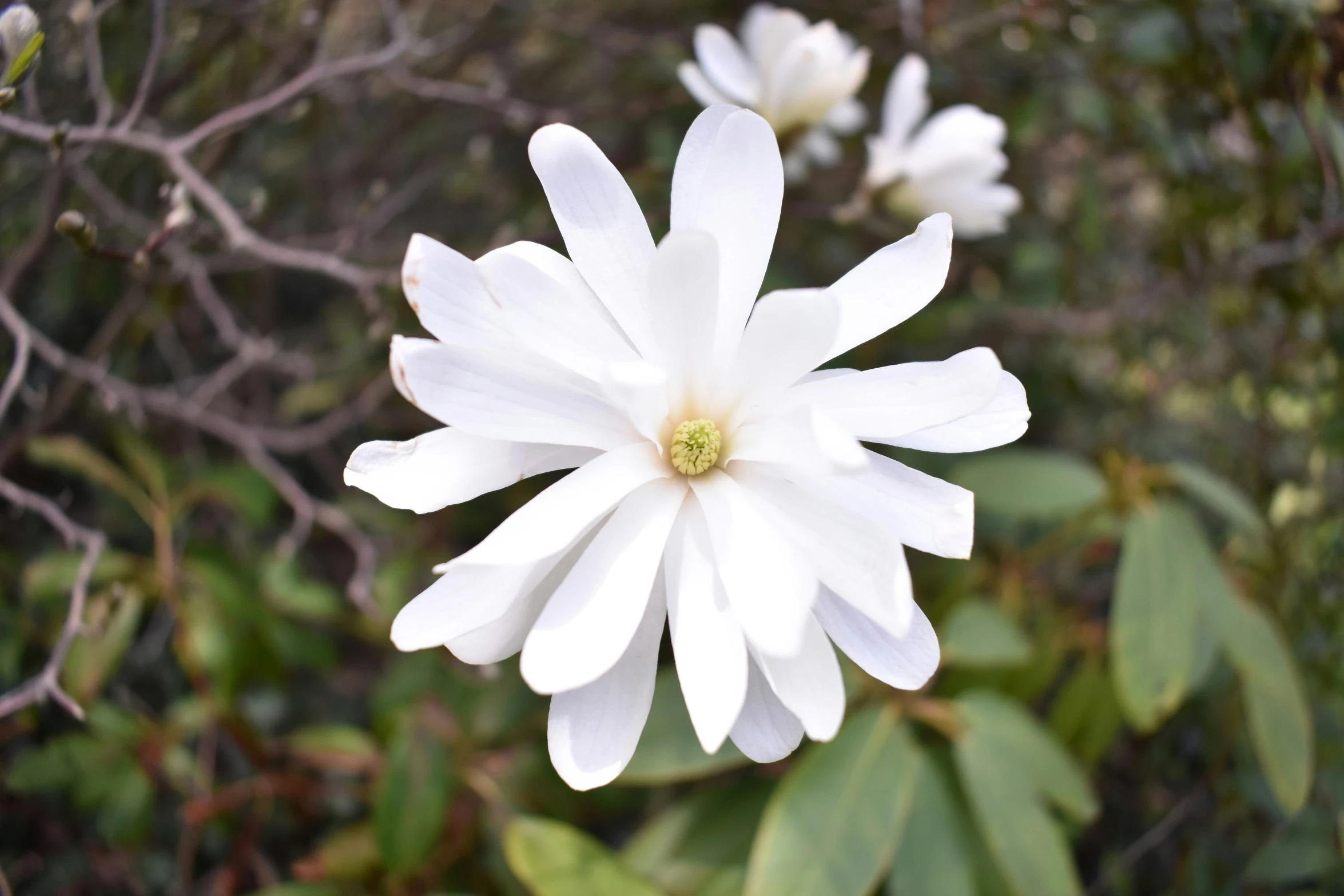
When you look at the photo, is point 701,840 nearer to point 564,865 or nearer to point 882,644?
point 564,865

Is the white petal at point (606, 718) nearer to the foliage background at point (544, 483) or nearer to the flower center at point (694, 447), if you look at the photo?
the flower center at point (694, 447)

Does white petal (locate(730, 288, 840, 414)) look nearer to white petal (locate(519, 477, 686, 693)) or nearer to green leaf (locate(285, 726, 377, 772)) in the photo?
white petal (locate(519, 477, 686, 693))

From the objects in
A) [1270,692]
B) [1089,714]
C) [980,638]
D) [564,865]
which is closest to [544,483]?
[564,865]

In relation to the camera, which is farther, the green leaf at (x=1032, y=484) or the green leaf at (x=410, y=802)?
the green leaf at (x=1032, y=484)

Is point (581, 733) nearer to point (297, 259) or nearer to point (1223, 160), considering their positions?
point (297, 259)

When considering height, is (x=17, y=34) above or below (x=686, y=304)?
above

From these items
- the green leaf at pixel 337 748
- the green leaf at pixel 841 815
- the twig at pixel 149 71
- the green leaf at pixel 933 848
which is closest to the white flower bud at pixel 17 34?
the twig at pixel 149 71
